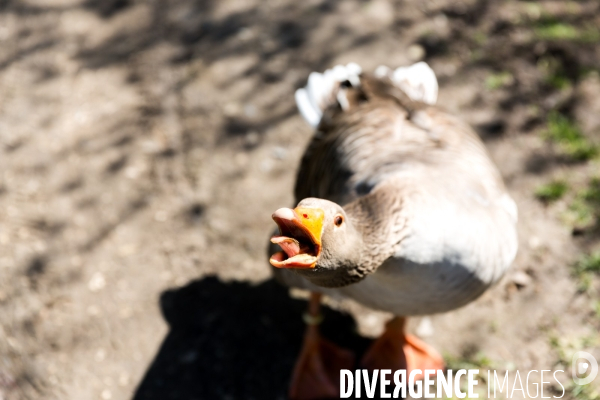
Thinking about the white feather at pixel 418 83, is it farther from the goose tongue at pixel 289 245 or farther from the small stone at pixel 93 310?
the small stone at pixel 93 310

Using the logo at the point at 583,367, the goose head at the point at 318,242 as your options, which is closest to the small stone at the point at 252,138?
the goose head at the point at 318,242

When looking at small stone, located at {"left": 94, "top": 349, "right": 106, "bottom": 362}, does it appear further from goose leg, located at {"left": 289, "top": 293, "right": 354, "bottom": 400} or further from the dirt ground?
goose leg, located at {"left": 289, "top": 293, "right": 354, "bottom": 400}

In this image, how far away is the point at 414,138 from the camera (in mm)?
3514

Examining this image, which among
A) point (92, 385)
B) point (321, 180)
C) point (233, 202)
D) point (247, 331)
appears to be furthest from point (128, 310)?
point (321, 180)

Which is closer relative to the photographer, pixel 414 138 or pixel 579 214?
pixel 414 138

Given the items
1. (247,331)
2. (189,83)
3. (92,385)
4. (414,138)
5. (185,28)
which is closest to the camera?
(414,138)

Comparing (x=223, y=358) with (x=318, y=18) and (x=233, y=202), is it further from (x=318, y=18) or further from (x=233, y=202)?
(x=318, y=18)

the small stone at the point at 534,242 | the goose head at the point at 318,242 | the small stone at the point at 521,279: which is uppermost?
the goose head at the point at 318,242

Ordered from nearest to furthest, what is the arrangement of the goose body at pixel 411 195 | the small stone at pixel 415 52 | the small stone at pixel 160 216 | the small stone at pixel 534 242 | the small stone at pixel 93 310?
Answer: the goose body at pixel 411 195 → the small stone at pixel 93 310 → the small stone at pixel 534 242 → the small stone at pixel 160 216 → the small stone at pixel 415 52

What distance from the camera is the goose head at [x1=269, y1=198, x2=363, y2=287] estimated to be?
7.79 ft

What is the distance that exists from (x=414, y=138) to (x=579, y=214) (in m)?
1.96

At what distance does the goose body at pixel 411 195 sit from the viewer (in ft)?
9.24

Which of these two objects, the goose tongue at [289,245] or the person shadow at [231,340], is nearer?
the goose tongue at [289,245]

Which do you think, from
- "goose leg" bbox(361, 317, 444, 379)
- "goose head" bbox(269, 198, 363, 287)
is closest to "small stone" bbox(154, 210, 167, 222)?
"goose leg" bbox(361, 317, 444, 379)
